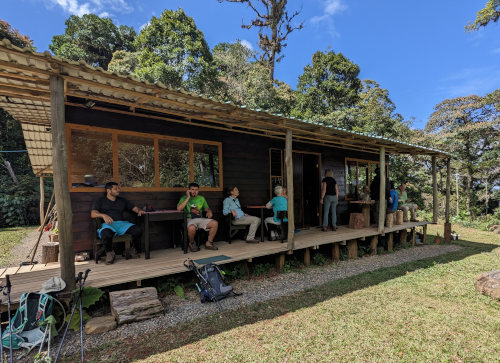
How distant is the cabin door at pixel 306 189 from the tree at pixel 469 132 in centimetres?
1109

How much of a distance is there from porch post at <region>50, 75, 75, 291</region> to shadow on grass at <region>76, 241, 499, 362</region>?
0.93 metres

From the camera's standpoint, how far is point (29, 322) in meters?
2.43

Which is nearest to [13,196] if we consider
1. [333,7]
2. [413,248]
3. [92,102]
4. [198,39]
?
[92,102]

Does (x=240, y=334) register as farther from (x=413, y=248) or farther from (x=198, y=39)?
(x=198, y=39)

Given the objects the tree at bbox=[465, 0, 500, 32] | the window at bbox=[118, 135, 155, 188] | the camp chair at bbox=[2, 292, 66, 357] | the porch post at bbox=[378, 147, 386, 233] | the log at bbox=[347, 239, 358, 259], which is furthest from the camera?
the tree at bbox=[465, 0, 500, 32]

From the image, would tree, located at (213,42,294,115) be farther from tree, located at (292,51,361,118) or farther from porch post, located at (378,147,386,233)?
porch post, located at (378,147,386,233)

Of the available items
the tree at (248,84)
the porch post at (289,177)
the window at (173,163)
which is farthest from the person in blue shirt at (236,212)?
the tree at (248,84)

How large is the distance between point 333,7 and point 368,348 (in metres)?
35.1

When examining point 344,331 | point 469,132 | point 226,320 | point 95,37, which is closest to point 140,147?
point 226,320

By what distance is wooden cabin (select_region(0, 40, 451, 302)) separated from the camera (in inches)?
106

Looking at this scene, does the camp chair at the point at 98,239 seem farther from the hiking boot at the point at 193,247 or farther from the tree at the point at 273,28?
the tree at the point at 273,28

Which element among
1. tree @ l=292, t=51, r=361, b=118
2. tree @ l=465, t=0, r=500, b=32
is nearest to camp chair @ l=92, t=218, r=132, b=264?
tree @ l=292, t=51, r=361, b=118

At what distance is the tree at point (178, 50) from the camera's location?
15141 millimetres

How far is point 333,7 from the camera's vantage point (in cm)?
→ 2941
